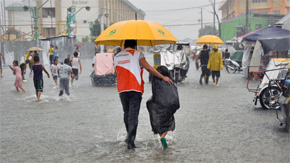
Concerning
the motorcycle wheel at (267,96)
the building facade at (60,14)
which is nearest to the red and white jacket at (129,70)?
the motorcycle wheel at (267,96)

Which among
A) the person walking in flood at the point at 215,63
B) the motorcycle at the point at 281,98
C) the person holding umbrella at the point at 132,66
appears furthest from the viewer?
the person walking in flood at the point at 215,63

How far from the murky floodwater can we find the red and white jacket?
0.92 metres

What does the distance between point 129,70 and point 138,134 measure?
158 cm

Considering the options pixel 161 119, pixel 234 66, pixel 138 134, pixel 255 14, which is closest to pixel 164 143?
pixel 161 119

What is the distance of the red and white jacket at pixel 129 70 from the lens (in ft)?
18.9

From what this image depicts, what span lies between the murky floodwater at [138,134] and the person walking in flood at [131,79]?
1.24 feet

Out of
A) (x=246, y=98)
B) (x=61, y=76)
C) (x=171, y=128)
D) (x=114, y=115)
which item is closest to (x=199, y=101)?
(x=246, y=98)

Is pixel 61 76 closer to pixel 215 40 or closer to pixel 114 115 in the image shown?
pixel 114 115

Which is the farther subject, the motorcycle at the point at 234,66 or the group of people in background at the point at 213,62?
the motorcycle at the point at 234,66

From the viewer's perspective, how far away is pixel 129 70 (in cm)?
575

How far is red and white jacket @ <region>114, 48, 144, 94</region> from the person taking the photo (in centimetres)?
576

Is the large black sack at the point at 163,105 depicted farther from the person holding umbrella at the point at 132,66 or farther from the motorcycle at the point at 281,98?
the motorcycle at the point at 281,98

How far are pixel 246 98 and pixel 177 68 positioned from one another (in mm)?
5574

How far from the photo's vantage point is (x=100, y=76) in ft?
54.2
